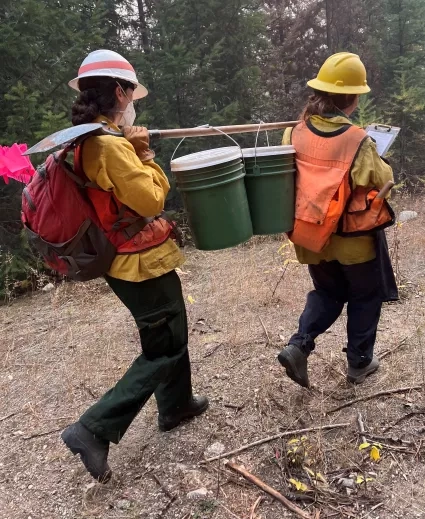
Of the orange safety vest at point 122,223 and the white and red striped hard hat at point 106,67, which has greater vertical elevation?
the white and red striped hard hat at point 106,67

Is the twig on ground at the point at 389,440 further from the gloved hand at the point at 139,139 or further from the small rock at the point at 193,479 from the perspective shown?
the gloved hand at the point at 139,139

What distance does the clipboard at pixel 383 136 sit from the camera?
275 centimetres

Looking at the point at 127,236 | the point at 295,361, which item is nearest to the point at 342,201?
the point at 295,361

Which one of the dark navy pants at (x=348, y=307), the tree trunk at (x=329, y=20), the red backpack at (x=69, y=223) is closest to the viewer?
the red backpack at (x=69, y=223)

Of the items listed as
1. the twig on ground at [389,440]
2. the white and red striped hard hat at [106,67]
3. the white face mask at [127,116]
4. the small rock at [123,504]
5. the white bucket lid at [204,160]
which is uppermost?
the white and red striped hard hat at [106,67]

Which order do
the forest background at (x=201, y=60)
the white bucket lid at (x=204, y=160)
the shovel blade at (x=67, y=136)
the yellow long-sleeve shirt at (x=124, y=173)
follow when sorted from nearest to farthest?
the shovel blade at (x=67, y=136)
the yellow long-sleeve shirt at (x=124, y=173)
the white bucket lid at (x=204, y=160)
the forest background at (x=201, y=60)

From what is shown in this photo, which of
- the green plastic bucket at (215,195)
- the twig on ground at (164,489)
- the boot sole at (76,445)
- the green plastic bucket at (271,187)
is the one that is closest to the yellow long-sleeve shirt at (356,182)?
the green plastic bucket at (271,187)

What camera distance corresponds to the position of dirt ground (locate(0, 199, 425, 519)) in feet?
7.74

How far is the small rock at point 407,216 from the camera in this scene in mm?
7762

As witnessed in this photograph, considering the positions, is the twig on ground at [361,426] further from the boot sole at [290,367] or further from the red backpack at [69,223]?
the red backpack at [69,223]

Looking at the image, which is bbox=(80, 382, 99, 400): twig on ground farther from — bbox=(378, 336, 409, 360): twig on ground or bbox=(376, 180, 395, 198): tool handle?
bbox=(376, 180, 395, 198): tool handle

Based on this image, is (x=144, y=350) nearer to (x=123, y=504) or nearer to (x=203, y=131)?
(x=123, y=504)

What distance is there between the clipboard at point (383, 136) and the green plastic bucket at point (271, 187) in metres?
0.51

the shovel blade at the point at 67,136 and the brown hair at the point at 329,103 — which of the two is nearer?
the shovel blade at the point at 67,136
